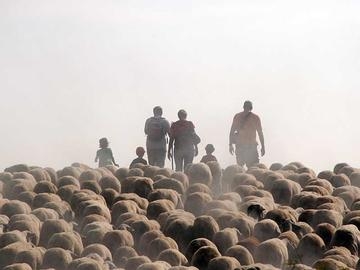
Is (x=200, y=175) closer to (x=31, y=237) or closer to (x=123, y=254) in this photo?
(x=31, y=237)

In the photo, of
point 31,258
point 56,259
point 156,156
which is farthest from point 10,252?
point 156,156

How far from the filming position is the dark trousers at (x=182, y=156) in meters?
27.2

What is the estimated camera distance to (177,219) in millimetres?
18203

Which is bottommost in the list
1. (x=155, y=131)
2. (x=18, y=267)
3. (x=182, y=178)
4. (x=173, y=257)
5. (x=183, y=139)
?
(x=173, y=257)

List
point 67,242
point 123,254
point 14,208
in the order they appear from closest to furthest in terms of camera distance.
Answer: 1. point 123,254
2. point 67,242
3. point 14,208

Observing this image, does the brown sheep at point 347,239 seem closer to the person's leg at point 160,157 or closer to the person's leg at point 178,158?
the person's leg at point 178,158

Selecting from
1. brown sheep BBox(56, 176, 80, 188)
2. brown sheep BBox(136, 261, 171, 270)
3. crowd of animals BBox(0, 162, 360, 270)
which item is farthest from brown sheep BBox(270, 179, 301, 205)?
brown sheep BBox(136, 261, 171, 270)

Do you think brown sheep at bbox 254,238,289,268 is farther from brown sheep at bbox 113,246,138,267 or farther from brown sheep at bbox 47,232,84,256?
brown sheep at bbox 47,232,84,256

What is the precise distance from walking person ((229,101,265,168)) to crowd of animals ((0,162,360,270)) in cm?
345

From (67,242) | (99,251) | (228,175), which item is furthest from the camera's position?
(228,175)

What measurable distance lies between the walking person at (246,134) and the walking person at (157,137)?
1.83 meters

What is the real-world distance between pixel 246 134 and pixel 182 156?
5.86 feet

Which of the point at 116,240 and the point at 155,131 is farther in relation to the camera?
the point at 155,131

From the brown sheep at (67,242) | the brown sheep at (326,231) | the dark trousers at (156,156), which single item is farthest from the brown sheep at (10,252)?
the dark trousers at (156,156)
